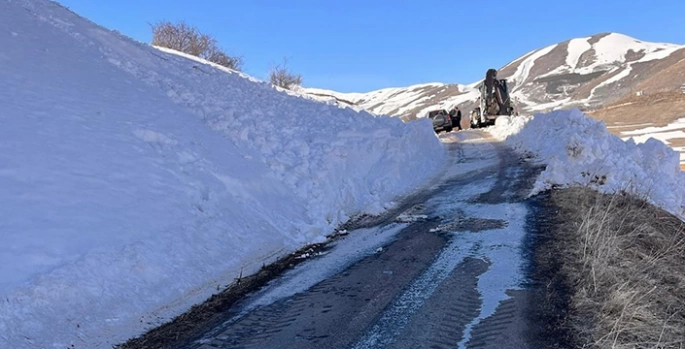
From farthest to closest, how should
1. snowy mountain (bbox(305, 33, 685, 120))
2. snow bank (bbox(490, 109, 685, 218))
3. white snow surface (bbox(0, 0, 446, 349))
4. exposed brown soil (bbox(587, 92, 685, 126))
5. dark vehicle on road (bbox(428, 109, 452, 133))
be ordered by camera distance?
snowy mountain (bbox(305, 33, 685, 120))
exposed brown soil (bbox(587, 92, 685, 126))
dark vehicle on road (bbox(428, 109, 452, 133))
snow bank (bbox(490, 109, 685, 218))
white snow surface (bbox(0, 0, 446, 349))

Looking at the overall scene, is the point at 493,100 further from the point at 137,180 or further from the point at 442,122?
the point at 137,180

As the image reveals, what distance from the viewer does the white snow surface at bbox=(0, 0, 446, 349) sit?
4.88 meters

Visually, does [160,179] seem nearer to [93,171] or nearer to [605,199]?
[93,171]

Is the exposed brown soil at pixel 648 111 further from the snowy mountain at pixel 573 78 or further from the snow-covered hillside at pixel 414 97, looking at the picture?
the snow-covered hillside at pixel 414 97

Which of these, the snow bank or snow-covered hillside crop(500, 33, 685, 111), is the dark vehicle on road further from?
snow-covered hillside crop(500, 33, 685, 111)

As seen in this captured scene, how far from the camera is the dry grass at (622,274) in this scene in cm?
407

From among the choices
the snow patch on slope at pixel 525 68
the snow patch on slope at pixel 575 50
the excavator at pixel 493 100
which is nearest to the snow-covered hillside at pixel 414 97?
the snow patch on slope at pixel 525 68

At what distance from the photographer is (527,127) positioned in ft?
65.2

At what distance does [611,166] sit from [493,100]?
21.2 metres

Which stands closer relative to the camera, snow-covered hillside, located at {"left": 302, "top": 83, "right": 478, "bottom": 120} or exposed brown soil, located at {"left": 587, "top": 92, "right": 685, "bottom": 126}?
exposed brown soil, located at {"left": 587, "top": 92, "right": 685, "bottom": 126}

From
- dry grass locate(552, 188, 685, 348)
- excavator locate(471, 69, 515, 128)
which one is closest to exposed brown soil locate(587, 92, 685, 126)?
excavator locate(471, 69, 515, 128)

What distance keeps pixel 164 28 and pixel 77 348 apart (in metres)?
30.4

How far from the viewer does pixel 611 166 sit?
10148 mm

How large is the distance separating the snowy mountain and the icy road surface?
58341mm
